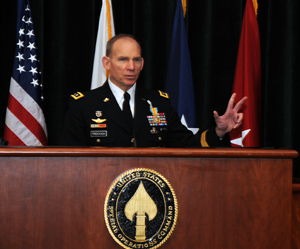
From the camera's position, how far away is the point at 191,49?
3.19 meters

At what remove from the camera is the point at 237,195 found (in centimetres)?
124

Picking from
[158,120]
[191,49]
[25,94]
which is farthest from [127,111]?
[191,49]

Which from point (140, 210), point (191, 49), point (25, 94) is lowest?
point (140, 210)

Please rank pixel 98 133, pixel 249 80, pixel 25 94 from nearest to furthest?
pixel 98 133, pixel 25 94, pixel 249 80

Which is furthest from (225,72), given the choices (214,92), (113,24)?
(113,24)

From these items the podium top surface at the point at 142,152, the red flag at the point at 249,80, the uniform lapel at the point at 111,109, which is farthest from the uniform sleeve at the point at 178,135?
the red flag at the point at 249,80

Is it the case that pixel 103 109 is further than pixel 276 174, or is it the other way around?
pixel 103 109

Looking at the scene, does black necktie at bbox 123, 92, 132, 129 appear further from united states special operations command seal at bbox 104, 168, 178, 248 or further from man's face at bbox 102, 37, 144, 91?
united states special operations command seal at bbox 104, 168, 178, 248

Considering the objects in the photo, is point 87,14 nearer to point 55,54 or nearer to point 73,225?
point 55,54

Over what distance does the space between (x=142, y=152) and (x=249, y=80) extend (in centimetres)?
188

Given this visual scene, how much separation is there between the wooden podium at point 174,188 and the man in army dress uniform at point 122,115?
65 cm

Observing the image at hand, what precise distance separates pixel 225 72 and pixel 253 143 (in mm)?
645

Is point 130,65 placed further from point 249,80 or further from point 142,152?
point 249,80

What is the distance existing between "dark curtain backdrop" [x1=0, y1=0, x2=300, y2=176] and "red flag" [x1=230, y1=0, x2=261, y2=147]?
0.16m
